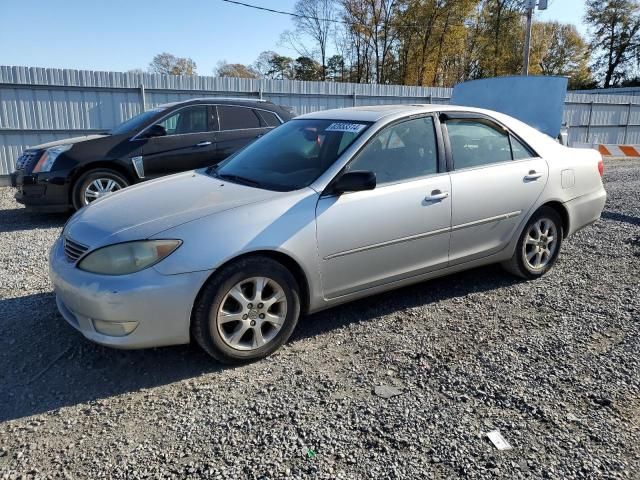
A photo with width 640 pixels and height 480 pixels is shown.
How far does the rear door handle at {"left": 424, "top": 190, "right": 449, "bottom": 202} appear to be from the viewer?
12.4 feet

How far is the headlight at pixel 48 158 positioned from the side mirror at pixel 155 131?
1.07 m

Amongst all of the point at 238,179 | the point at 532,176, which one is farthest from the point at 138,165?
the point at 532,176

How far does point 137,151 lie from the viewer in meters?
7.28

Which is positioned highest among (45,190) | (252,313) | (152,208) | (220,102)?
(220,102)

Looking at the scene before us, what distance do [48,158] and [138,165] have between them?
1175 millimetres

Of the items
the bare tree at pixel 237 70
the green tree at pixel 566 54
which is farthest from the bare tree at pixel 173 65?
the green tree at pixel 566 54

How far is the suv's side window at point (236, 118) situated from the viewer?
7.91 metres

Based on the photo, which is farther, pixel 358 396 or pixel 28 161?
pixel 28 161

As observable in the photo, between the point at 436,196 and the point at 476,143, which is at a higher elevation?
the point at 476,143

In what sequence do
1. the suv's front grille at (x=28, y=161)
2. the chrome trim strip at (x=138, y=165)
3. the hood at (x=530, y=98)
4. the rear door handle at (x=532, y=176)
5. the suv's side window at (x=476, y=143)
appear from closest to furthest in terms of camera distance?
the suv's side window at (x=476, y=143)
the rear door handle at (x=532, y=176)
the suv's front grille at (x=28, y=161)
the chrome trim strip at (x=138, y=165)
the hood at (x=530, y=98)

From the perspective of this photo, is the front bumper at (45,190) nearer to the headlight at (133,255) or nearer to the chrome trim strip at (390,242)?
the headlight at (133,255)

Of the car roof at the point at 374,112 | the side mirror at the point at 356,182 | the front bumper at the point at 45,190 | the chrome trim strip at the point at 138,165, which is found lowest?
the front bumper at the point at 45,190

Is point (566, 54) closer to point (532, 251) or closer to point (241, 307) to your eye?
point (532, 251)

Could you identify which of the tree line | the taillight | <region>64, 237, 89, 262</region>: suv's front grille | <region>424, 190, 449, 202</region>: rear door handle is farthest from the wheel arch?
the tree line
